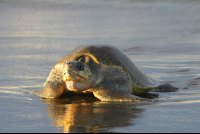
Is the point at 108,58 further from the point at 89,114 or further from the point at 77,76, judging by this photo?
the point at 89,114

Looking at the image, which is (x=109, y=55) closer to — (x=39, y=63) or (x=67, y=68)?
(x=67, y=68)

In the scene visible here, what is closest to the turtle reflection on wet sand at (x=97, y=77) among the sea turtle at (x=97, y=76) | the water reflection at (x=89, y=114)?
the sea turtle at (x=97, y=76)

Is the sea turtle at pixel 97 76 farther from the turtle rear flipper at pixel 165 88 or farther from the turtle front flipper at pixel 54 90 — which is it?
the turtle rear flipper at pixel 165 88

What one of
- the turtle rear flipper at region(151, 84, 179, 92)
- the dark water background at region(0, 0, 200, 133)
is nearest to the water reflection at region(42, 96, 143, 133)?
the dark water background at region(0, 0, 200, 133)

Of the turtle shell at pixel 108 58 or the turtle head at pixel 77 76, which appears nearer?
the turtle head at pixel 77 76

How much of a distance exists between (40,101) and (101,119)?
59.3 inches

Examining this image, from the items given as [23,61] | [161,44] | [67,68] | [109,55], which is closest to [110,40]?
[161,44]

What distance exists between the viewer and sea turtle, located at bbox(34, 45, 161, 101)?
498cm

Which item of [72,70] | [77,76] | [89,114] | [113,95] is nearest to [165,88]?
[113,95]

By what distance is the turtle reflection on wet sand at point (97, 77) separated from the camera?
4.98 metres

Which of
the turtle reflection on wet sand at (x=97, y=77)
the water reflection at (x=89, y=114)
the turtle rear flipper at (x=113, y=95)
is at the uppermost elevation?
the turtle reflection on wet sand at (x=97, y=77)

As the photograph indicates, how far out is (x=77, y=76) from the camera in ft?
16.3

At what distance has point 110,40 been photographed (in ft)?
46.3

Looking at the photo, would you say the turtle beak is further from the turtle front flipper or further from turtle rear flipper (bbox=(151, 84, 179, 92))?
turtle rear flipper (bbox=(151, 84, 179, 92))
